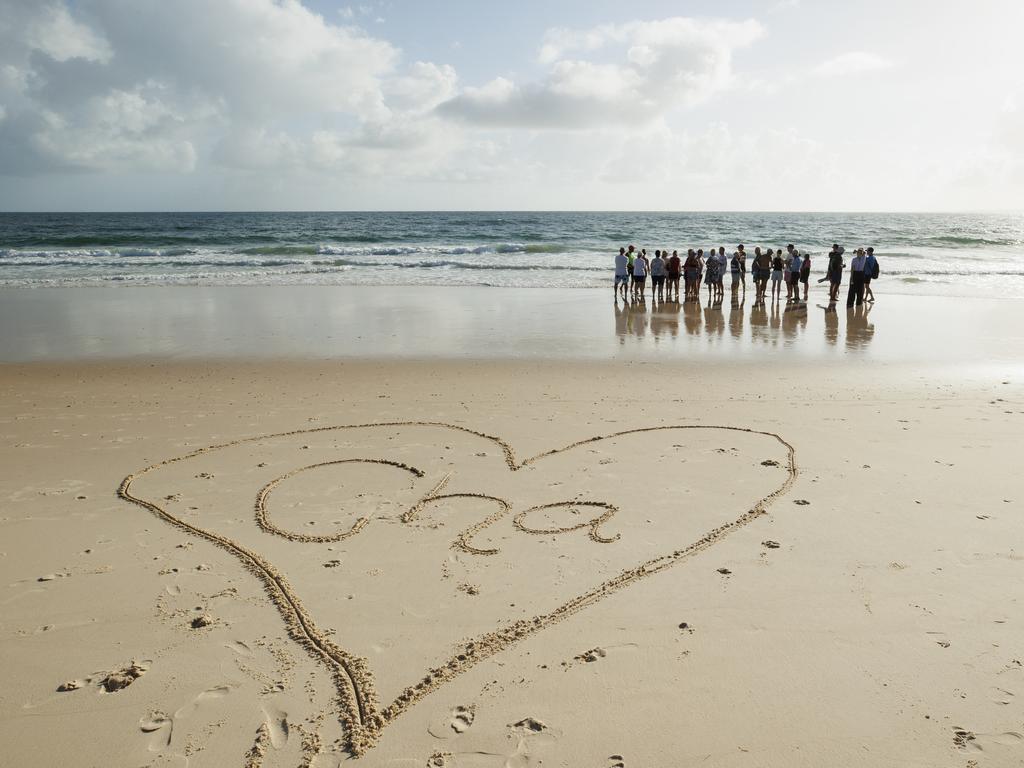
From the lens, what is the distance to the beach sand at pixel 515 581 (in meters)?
3.01

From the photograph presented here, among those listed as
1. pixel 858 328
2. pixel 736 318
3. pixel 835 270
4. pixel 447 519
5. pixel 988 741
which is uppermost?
pixel 835 270

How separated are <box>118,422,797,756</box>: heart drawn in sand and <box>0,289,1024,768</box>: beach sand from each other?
27 millimetres

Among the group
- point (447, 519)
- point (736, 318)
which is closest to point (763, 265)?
point (736, 318)

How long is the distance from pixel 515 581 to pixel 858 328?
12.8 meters

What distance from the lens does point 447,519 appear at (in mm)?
5184

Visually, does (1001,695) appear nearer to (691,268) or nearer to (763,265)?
(691,268)

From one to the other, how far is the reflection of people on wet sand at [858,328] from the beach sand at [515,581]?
13.6 ft

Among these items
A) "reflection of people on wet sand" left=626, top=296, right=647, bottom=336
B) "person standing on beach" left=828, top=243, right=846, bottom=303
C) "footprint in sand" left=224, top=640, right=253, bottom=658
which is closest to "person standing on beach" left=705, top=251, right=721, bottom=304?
"reflection of people on wet sand" left=626, top=296, right=647, bottom=336

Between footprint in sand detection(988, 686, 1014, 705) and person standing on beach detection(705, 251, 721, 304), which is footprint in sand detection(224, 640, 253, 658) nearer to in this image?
footprint in sand detection(988, 686, 1014, 705)

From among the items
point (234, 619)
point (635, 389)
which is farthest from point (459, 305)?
point (234, 619)

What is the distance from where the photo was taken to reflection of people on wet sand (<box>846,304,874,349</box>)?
42.0 ft

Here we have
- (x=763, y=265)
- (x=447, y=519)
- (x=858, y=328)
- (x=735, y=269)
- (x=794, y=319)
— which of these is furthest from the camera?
(x=735, y=269)

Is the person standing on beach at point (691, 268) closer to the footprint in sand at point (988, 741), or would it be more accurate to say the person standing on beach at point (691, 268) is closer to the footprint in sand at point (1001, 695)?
the footprint in sand at point (1001, 695)

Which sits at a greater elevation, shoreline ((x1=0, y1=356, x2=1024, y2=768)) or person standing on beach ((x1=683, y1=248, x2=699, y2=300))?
person standing on beach ((x1=683, y1=248, x2=699, y2=300))
